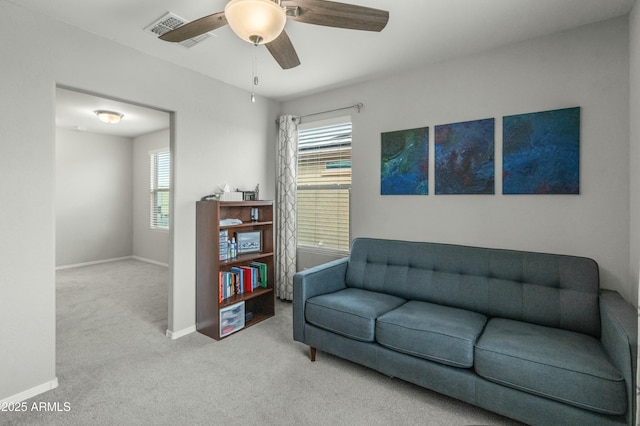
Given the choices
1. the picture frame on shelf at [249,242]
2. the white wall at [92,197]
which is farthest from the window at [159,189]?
the picture frame on shelf at [249,242]

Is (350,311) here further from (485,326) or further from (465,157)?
(465,157)

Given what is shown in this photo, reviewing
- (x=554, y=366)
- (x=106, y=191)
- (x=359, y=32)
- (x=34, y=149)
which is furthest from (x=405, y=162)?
(x=106, y=191)

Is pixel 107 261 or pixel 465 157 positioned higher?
pixel 465 157

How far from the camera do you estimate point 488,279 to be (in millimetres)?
2385

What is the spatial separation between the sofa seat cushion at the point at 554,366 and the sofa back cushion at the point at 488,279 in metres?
0.19

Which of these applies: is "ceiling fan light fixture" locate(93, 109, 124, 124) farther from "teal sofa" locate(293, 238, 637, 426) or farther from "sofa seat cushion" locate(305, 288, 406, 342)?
"sofa seat cushion" locate(305, 288, 406, 342)

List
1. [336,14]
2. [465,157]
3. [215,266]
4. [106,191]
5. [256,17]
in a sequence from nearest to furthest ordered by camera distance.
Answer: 1. [256,17]
2. [336,14]
3. [465,157]
4. [215,266]
5. [106,191]

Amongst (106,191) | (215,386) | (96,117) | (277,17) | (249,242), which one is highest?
(96,117)

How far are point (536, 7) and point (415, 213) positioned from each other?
1.76 metres

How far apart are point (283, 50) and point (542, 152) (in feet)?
6.76

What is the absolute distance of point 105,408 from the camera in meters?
1.95

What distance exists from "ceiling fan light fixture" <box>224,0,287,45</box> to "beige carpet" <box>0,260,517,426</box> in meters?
2.12

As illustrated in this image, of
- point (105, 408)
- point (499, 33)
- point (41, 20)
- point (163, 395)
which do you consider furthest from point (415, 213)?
point (41, 20)

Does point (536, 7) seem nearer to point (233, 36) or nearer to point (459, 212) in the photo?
point (459, 212)
